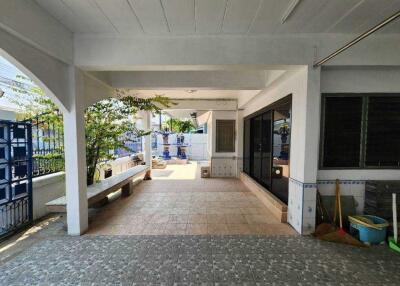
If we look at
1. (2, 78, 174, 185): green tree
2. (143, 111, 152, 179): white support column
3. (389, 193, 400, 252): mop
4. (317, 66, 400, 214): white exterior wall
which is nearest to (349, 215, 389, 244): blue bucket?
(389, 193, 400, 252): mop

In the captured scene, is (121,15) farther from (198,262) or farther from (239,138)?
(239,138)

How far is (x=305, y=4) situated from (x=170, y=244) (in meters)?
3.22

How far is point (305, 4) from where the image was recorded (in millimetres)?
2176

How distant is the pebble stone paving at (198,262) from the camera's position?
6.90ft

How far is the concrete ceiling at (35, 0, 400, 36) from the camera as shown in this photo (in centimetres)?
217

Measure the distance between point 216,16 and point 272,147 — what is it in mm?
2935

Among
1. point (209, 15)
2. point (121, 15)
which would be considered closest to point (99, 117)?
point (121, 15)

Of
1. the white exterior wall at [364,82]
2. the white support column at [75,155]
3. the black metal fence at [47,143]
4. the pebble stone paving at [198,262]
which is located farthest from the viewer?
the black metal fence at [47,143]

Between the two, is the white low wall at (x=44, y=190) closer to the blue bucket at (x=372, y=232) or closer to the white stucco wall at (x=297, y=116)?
the white stucco wall at (x=297, y=116)

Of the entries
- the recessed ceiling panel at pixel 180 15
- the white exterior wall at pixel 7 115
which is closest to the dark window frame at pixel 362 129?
the recessed ceiling panel at pixel 180 15

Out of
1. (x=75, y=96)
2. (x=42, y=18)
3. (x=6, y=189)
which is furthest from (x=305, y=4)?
(x=6, y=189)

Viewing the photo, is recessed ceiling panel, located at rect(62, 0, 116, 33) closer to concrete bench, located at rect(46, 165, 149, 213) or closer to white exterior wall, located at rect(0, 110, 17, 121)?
concrete bench, located at rect(46, 165, 149, 213)

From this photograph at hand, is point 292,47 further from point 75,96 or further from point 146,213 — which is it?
point 146,213

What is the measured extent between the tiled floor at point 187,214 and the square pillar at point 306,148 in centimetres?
35
